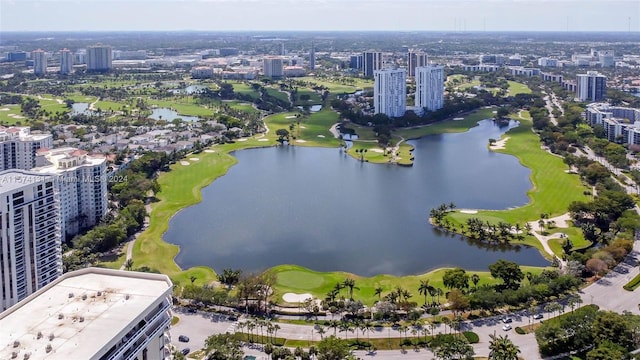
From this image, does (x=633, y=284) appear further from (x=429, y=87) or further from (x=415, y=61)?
(x=415, y=61)

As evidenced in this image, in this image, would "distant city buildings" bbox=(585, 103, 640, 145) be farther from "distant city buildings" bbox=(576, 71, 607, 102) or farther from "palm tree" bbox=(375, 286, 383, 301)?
"palm tree" bbox=(375, 286, 383, 301)

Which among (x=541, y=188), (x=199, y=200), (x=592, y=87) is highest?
(x=592, y=87)

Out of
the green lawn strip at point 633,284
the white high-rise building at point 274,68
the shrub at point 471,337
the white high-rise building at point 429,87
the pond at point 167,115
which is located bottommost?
the shrub at point 471,337

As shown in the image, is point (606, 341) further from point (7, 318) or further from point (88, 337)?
point (7, 318)

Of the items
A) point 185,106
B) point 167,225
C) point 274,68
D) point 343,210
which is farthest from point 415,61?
point 167,225

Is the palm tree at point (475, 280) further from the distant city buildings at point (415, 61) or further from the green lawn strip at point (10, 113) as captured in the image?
the distant city buildings at point (415, 61)

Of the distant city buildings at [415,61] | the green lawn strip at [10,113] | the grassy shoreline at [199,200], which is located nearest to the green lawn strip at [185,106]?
the grassy shoreline at [199,200]

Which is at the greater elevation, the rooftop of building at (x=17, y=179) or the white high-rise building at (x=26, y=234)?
the rooftop of building at (x=17, y=179)
